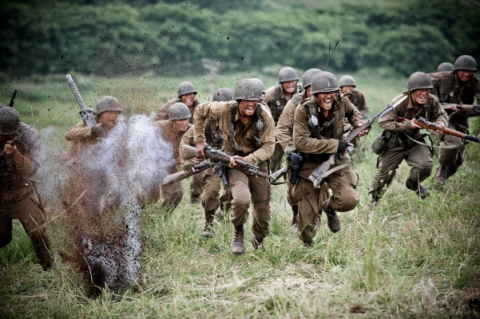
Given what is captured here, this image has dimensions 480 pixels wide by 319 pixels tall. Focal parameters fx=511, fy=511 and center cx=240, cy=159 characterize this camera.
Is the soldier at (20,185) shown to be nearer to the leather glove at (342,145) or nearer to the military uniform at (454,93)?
the leather glove at (342,145)

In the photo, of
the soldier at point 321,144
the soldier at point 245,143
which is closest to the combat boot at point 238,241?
the soldier at point 245,143

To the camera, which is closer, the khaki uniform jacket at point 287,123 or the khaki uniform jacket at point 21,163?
the khaki uniform jacket at point 21,163

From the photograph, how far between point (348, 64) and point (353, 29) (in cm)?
240

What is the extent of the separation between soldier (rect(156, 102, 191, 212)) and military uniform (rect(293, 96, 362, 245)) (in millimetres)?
2431

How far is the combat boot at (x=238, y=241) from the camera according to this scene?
21.4 ft

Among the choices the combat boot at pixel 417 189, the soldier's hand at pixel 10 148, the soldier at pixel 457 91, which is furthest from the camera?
the soldier at pixel 457 91

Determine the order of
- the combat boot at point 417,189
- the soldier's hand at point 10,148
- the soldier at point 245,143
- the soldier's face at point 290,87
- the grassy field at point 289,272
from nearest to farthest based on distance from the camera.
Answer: the grassy field at point 289,272, the soldier at point 245,143, the soldier's hand at point 10,148, the combat boot at point 417,189, the soldier's face at point 290,87

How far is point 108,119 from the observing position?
805cm

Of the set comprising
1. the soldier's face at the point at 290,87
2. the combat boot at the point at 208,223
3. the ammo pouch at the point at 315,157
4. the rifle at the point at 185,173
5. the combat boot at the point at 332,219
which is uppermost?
the soldier's face at the point at 290,87

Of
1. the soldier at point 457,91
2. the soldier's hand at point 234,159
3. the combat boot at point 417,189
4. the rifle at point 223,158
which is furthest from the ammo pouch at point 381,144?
the soldier's hand at point 234,159

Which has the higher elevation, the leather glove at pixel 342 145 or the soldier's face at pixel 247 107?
the soldier's face at pixel 247 107

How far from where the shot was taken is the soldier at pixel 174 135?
27.1ft

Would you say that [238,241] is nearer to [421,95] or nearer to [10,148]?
[10,148]

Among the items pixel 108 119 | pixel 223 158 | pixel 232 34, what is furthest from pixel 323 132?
pixel 232 34
